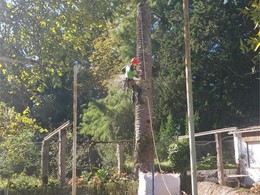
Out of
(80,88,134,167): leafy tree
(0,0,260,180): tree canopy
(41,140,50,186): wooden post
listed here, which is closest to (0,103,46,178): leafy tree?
(41,140,50,186): wooden post

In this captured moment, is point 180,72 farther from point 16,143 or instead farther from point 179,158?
point 16,143

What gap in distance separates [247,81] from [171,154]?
8127mm

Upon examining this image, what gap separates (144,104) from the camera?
14.0m

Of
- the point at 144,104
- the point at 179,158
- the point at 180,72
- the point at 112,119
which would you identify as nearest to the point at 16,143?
the point at 144,104

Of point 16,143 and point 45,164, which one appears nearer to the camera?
point 16,143

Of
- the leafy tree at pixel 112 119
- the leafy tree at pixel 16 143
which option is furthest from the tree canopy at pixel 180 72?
the leafy tree at pixel 16 143

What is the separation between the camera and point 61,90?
30875mm

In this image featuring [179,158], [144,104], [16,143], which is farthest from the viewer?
[179,158]

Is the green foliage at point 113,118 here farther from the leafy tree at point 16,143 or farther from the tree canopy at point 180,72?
the leafy tree at point 16,143

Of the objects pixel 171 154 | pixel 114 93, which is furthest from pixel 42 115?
pixel 171 154

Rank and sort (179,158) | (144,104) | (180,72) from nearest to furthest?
(144,104) < (179,158) < (180,72)

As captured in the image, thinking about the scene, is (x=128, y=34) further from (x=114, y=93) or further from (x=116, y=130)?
(x=116, y=130)

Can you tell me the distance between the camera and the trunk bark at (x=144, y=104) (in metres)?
13.7

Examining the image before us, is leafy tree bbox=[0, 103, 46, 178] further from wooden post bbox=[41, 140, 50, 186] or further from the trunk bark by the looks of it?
the trunk bark
